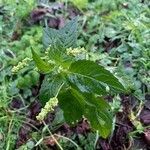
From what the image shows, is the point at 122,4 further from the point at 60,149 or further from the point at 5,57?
the point at 60,149

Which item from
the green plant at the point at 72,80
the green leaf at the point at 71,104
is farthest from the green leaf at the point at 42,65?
the green leaf at the point at 71,104

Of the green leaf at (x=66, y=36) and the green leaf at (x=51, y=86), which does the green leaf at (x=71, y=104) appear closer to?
the green leaf at (x=51, y=86)

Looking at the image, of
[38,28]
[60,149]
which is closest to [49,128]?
[60,149]

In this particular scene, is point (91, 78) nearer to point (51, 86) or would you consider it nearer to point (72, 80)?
point (72, 80)

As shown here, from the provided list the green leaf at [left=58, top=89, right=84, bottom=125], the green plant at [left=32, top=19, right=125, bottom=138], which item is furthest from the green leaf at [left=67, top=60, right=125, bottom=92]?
the green leaf at [left=58, top=89, right=84, bottom=125]

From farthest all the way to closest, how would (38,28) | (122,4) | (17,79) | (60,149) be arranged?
1. (122,4)
2. (38,28)
3. (17,79)
4. (60,149)

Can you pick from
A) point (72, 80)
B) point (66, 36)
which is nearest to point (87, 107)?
point (72, 80)
